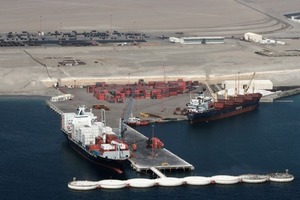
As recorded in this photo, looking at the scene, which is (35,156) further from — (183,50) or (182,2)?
(182,2)

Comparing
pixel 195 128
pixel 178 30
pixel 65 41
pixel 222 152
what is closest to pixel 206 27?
pixel 178 30

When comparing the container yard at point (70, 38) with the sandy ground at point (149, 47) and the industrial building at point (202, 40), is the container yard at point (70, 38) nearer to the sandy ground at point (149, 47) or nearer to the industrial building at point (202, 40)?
the sandy ground at point (149, 47)

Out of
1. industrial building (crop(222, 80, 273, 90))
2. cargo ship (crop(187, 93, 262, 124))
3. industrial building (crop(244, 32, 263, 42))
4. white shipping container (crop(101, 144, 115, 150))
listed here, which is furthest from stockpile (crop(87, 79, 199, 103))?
industrial building (crop(244, 32, 263, 42))

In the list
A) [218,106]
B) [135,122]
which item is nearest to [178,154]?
[135,122]

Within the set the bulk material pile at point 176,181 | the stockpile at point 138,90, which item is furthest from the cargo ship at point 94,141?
the stockpile at point 138,90

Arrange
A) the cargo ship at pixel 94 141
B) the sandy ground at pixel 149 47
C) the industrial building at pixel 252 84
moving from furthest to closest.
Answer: the sandy ground at pixel 149 47 → the industrial building at pixel 252 84 → the cargo ship at pixel 94 141

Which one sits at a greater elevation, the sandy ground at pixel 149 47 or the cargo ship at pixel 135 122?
the sandy ground at pixel 149 47
